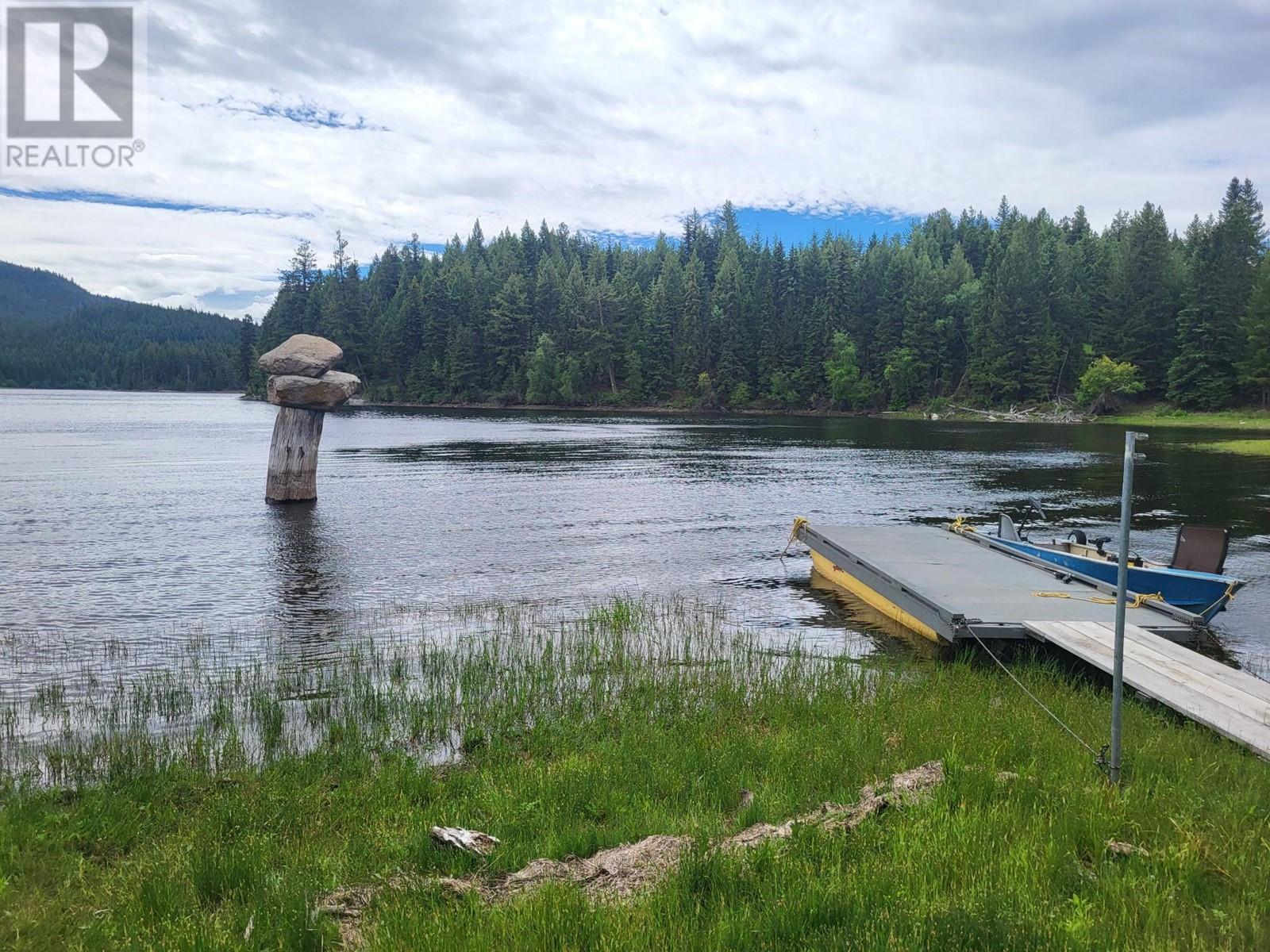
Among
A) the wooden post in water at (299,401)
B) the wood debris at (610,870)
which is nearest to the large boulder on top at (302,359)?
the wooden post in water at (299,401)

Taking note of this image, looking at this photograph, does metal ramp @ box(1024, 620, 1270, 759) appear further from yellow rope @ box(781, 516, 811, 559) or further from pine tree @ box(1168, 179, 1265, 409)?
pine tree @ box(1168, 179, 1265, 409)

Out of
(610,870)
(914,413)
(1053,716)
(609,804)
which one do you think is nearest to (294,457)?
(609,804)

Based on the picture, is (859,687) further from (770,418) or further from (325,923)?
→ (770,418)

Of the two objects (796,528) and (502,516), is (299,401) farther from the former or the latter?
(796,528)

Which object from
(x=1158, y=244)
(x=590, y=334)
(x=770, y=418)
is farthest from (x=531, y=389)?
(x=1158, y=244)

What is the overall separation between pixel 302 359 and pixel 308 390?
4.19 feet

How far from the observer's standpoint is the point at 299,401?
28.3 m

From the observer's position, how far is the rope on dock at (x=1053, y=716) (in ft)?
23.8

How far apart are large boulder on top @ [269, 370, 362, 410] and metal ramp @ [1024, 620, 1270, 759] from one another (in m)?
23.0

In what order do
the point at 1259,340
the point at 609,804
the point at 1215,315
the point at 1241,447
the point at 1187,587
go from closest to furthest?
the point at 609,804, the point at 1187,587, the point at 1241,447, the point at 1259,340, the point at 1215,315

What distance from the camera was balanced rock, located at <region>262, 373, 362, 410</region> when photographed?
92.6ft

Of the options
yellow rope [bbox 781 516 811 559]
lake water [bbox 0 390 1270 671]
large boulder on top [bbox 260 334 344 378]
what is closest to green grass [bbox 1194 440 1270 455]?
lake water [bbox 0 390 1270 671]

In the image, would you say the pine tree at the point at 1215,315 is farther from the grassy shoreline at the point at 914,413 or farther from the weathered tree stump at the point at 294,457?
the weathered tree stump at the point at 294,457

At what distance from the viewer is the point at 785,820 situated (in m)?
6.66
